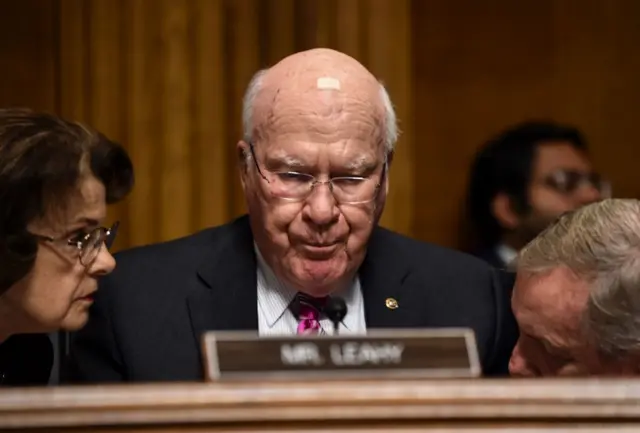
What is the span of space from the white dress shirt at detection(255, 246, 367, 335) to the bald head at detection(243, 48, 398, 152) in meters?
0.24

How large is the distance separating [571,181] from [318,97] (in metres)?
1.25

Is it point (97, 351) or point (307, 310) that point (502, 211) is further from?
point (97, 351)

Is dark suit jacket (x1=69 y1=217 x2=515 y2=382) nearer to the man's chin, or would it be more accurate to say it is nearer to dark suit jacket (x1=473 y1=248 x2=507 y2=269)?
the man's chin

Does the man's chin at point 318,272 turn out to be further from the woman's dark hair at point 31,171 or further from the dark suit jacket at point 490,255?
the dark suit jacket at point 490,255

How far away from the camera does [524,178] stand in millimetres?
2730

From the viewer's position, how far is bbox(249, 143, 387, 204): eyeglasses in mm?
1625

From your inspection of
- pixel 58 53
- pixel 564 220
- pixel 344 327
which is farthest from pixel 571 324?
pixel 58 53

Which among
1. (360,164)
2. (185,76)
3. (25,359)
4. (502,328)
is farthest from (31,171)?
(185,76)

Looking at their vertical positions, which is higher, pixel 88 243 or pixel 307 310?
pixel 88 243

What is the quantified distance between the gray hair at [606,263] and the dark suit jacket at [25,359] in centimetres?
71

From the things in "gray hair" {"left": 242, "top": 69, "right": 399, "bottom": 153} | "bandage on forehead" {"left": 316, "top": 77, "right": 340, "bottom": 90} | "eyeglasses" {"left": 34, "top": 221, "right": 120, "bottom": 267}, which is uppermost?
"bandage on forehead" {"left": 316, "top": 77, "right": 340, "bottom": 90}

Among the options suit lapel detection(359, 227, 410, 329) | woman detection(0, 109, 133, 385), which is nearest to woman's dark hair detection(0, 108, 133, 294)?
woman detection(0, 109, 133, 385)

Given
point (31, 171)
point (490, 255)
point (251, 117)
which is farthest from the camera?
point (490, 255)

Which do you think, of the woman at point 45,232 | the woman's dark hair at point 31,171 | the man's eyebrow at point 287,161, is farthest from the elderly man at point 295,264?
the woman's dark hair at point 31,171
